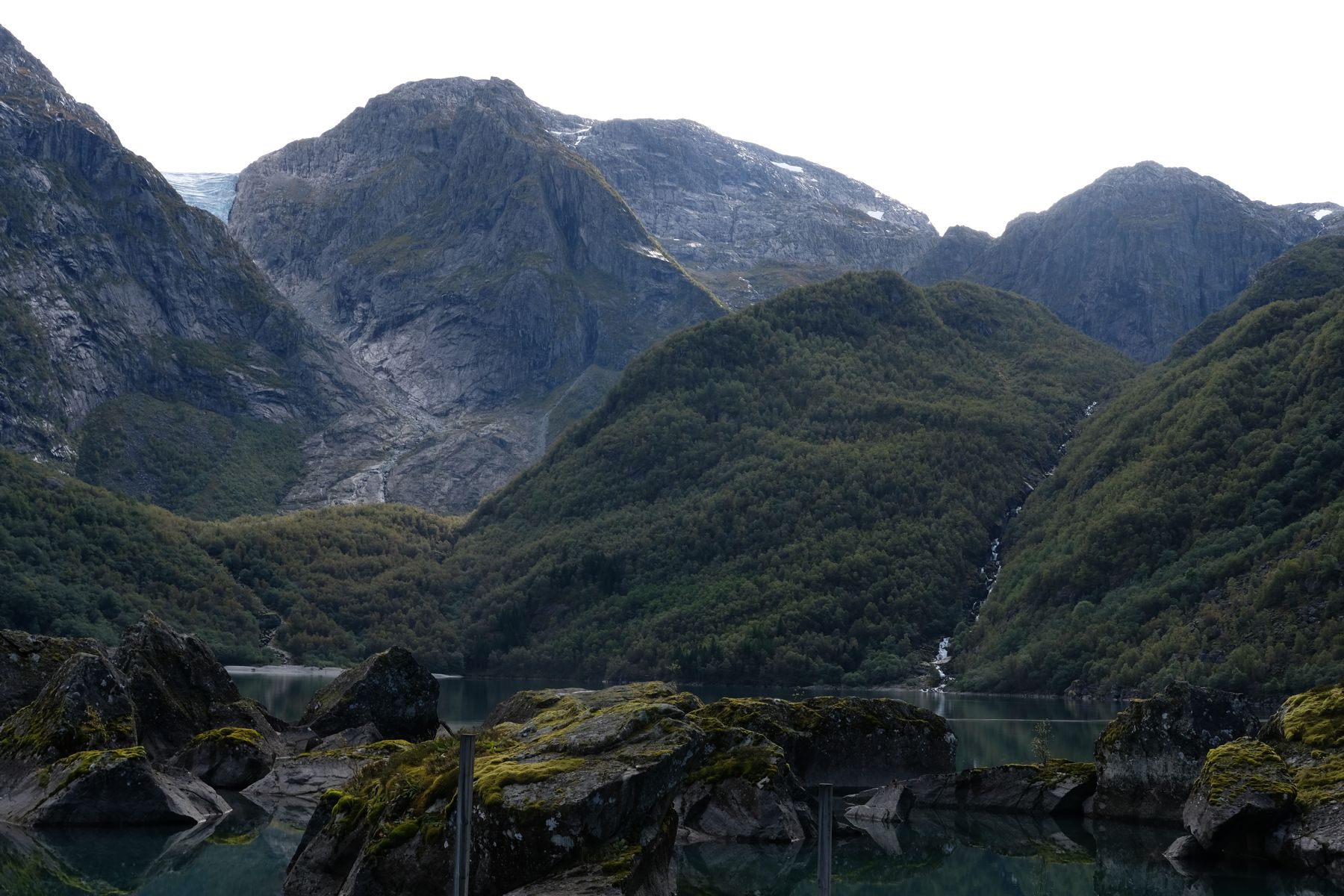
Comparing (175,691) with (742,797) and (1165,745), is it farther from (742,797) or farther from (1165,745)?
(1165,745)

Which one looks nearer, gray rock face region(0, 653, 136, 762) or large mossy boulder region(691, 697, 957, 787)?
gray rock face region(0, 653, 136, 762)

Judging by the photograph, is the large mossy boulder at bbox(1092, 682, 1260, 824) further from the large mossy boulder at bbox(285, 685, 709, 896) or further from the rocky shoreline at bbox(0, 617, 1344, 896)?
the large mossy boulder at bbox(285, 685, 709, 896)

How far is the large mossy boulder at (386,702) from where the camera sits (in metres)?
52.3

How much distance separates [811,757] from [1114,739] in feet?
34.8

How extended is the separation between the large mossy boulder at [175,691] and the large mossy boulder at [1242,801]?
32754mm

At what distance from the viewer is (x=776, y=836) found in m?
38.6

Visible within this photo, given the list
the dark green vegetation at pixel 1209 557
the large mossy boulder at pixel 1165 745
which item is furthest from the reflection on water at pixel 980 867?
the dark green vegetation at pixel 1209 557

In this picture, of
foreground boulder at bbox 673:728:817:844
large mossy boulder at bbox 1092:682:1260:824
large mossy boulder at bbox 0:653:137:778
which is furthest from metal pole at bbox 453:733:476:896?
large mossy boulder at bbox 1092:682:1260:824

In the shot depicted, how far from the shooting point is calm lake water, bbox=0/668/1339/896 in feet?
100

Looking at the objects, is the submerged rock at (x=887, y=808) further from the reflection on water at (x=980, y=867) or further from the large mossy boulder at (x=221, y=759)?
the large mossy boulder at (x=221, y=759)

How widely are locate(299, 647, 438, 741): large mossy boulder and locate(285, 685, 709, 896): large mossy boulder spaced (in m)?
22.5

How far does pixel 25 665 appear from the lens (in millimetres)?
46438

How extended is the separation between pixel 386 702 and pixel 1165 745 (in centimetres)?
2826

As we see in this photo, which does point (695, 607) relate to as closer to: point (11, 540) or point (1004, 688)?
point (1004, 688)
